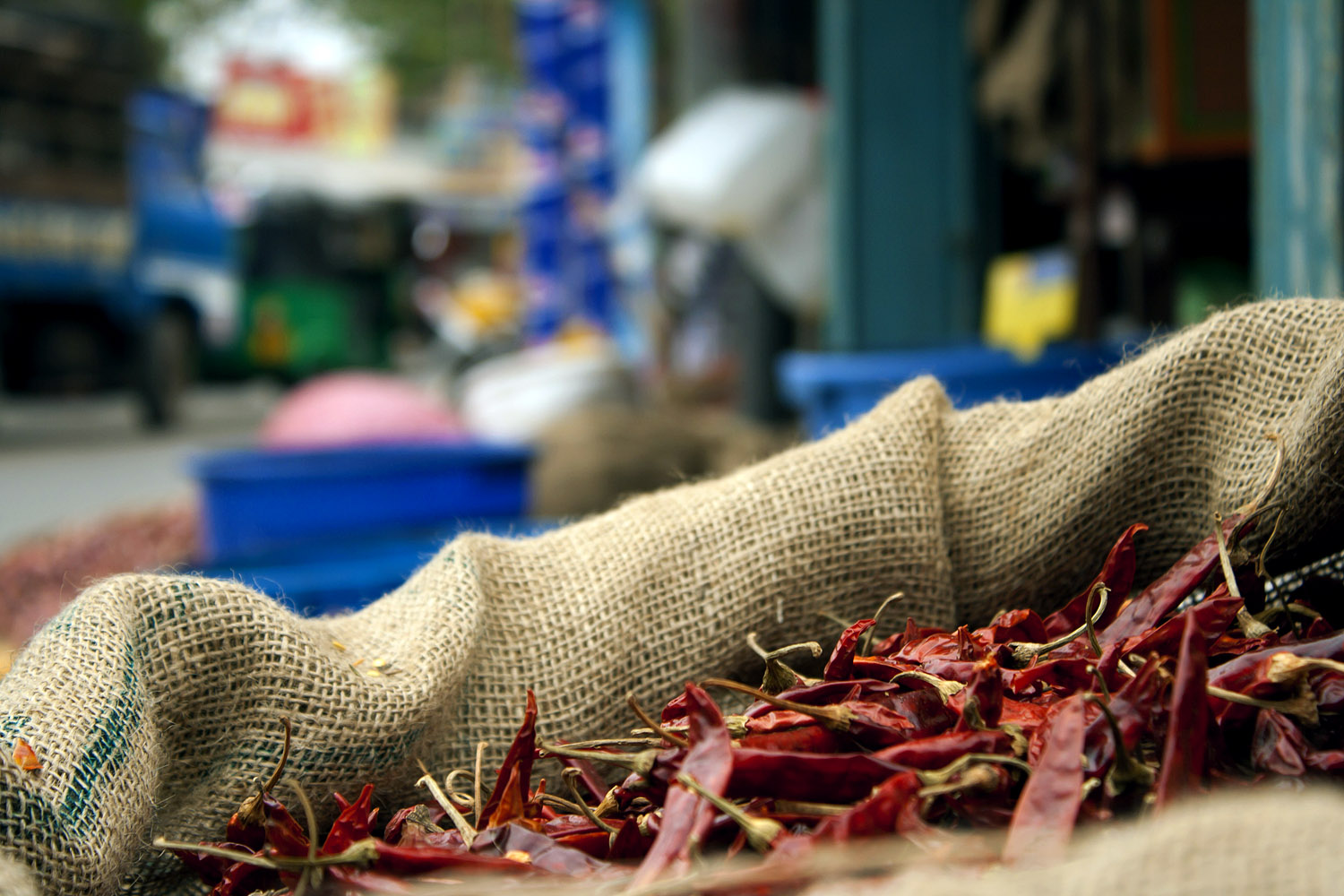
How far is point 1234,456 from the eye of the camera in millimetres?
1301

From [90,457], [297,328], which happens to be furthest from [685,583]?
[297,328]

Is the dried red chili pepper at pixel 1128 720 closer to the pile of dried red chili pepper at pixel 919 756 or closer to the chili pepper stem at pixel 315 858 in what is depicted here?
the pile of dried red chili pepper at pixel 919 756

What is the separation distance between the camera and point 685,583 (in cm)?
137

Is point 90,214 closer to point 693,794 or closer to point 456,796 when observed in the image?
point 456,796

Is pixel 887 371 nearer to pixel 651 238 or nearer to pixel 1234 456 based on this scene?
pixel 1234 456

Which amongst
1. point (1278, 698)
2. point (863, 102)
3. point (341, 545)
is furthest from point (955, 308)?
point (1278, 698)

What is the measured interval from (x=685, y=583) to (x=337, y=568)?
176cm

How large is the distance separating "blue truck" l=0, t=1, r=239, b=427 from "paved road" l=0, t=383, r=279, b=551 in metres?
0.52

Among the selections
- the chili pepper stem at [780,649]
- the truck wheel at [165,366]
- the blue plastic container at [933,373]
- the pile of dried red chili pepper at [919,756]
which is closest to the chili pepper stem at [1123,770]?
the pile of dried red chili pepper at [919,756]

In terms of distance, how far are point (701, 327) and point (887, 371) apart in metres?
4.59

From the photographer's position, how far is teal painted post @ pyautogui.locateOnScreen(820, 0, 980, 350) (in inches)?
153

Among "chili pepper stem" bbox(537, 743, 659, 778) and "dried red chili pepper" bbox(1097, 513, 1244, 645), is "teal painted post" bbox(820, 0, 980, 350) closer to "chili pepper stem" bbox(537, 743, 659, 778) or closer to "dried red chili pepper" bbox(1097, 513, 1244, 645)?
"dried red chili pepper" bbox(1097, 513, 1244, 645)

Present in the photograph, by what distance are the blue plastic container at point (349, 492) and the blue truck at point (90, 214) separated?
629 cm

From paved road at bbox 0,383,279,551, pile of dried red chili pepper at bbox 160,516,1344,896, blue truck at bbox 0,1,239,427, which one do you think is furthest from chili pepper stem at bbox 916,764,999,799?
blue truck at bbox 0,1,239,427
